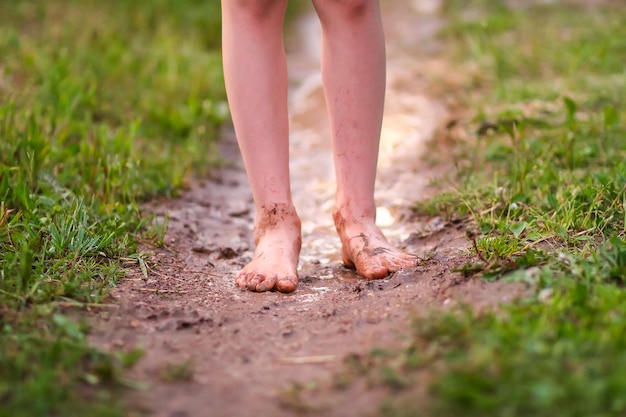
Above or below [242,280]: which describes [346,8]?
above

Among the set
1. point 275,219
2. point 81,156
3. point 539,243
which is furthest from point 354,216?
point 81,156

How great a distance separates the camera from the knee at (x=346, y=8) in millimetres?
2000

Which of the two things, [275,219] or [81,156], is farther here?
[81,156]

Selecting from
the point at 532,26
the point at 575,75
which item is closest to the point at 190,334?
the point at 575,75

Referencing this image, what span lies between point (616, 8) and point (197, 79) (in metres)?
3.51

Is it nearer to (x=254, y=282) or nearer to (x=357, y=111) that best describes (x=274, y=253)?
(x=254, y=282)

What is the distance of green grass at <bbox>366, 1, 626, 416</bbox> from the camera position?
121 cm

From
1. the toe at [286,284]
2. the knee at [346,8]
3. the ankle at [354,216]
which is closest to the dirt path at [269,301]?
the toe at [286,284]

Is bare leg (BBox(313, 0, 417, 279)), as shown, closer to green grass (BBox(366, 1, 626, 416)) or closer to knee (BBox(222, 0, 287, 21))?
knee (BBox(222, 0, 287, 21))

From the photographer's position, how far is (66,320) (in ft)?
5.03

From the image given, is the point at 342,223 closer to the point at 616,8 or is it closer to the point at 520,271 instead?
the point at 520,271

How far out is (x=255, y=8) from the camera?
2.03 meters

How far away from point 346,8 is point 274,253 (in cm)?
71

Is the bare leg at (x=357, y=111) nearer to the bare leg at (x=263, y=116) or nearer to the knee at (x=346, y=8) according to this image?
the knee at (x=346, y=8)
